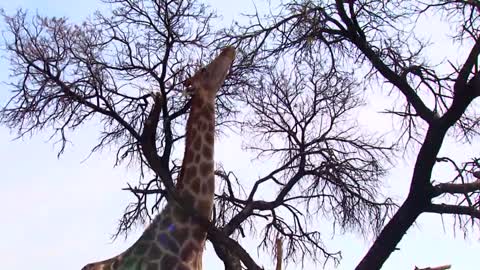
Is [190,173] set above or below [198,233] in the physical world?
above

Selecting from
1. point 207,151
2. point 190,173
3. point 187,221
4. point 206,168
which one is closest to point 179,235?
point 187,221

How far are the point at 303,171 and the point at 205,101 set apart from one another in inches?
197

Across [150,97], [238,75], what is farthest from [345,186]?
[150,97]

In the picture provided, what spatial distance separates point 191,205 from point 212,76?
5.22ft

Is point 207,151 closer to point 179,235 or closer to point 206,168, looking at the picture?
point 206,168

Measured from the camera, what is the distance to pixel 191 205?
9.11 meters

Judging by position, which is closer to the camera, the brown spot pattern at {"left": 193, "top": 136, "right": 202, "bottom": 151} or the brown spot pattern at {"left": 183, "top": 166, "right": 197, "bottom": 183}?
the brown spot pattern at {"left": 183, "top": 166, "right": 197, "bottom": 183}

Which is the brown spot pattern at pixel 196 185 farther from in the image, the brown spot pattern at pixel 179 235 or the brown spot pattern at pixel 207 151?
the brown spot pattern at pixel 179 235

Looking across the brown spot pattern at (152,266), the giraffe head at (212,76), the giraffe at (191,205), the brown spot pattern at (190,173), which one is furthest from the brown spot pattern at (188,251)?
the giraffe head at (212,76)

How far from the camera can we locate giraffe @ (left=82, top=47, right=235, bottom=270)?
28.8ft

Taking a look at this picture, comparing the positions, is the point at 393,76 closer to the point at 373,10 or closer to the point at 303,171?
the point at 373,10

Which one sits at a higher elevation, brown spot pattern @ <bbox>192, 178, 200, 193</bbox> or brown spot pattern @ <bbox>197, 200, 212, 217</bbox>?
brown spot pattern @ <bbox>192, 178, 200, 193</bbox>

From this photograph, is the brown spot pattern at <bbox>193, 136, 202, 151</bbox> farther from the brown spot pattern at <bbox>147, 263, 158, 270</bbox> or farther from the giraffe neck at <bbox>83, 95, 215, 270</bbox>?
the brown spot pattern at <bbox>147, 263, 158, 270</bbox>

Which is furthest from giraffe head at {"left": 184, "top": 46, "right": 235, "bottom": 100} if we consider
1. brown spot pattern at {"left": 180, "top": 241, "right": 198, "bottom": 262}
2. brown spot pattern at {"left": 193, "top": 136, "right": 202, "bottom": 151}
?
brown spot pattern at {"left": 180, "top": 241, "right": 198, "bottom": 262}
